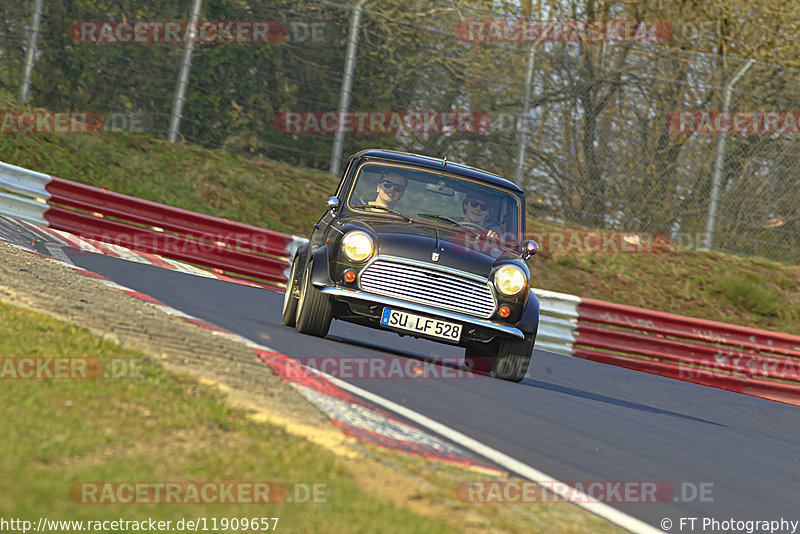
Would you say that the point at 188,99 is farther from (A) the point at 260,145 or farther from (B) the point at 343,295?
(B) the point at 343,295

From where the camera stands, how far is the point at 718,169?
17.2 metres

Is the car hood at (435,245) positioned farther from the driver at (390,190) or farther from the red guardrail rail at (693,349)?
the red guardrail rail at (693,349)

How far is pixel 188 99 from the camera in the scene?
17000 mm

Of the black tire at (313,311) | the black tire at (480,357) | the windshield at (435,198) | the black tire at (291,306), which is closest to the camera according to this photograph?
the black tire at (313,311)

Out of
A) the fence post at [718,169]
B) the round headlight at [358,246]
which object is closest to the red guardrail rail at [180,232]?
the round headlight at [358,246]

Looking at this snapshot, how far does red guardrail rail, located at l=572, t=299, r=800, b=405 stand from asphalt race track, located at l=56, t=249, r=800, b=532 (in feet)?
2.67

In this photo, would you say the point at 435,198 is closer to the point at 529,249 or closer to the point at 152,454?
the point at 529,249

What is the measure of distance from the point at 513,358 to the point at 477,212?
1478 millimetres

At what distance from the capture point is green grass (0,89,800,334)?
54.8 ft

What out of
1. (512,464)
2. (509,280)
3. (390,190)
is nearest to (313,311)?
(390,190)

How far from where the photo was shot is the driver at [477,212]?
885 cm

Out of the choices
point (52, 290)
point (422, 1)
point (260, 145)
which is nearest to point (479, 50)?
point (422, 1)

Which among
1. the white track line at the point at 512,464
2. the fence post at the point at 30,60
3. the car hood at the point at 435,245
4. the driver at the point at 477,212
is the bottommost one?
the white track line at the point at 512,464

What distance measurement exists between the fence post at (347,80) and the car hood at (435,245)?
9.20 m
